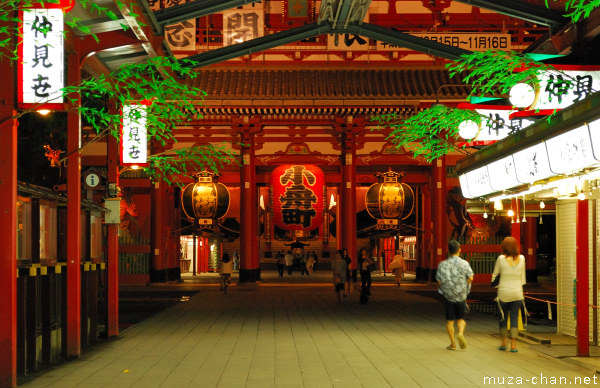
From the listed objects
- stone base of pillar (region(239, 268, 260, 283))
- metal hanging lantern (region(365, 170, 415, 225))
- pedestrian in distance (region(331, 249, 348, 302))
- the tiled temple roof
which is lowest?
stone base of pillar (region(239, 268, 260, 283))

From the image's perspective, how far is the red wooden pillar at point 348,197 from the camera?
28688 mm

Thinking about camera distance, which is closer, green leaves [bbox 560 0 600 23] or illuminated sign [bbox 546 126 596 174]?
illuminated sign [bbox 546 126 596 174]

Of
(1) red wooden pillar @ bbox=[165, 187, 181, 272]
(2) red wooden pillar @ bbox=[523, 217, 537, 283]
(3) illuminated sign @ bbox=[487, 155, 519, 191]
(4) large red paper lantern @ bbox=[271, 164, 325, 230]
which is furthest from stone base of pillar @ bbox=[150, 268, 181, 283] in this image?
(3) illuminated sign @ bbox=[487, 155, 519, 191]

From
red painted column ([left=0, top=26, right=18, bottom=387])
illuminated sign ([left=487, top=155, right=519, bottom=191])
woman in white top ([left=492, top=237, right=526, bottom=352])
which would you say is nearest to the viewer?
red painted column ([left=0, top=26, right=18, bottom=387])

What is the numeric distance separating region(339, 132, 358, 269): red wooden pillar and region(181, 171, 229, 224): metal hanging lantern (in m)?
4.56

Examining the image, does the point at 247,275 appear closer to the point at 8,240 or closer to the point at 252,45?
the point at 252,45

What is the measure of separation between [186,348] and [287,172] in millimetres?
15063

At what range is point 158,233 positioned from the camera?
102 feet

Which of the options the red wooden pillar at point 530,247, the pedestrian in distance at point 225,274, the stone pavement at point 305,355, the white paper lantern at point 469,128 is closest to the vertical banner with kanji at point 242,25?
the pedestrian in distance at point 225,274

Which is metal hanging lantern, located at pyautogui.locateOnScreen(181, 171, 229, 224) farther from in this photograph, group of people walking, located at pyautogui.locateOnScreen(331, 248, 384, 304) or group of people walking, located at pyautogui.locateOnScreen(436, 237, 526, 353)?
group of people walking, located at pyautogui.locateOnScreen(436, 237, 526, 353)

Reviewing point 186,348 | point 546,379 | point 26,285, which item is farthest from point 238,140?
point 546,379

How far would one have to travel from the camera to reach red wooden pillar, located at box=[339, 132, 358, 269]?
28688 mm

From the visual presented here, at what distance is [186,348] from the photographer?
13266mm

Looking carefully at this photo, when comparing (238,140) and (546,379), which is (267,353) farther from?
(238,140)
